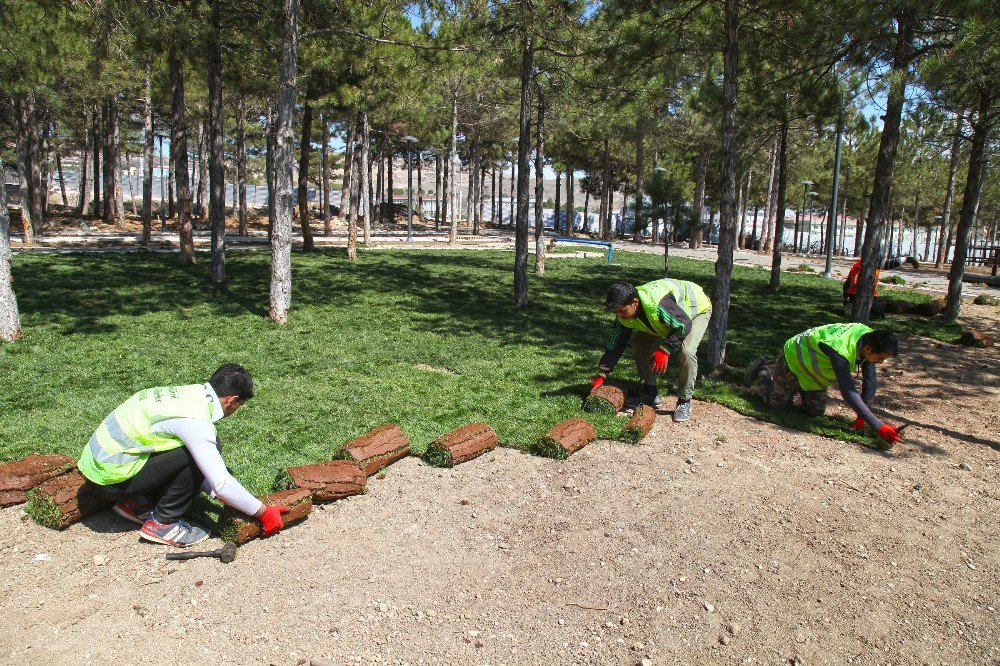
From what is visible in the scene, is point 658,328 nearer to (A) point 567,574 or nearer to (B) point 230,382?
(A) point 567,574

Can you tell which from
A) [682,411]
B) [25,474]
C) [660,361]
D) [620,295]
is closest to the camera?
[25,474]

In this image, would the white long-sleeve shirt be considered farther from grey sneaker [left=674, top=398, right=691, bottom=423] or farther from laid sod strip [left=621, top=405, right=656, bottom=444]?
grey sneaker [left=674, top=398, right=691, bottom=423]

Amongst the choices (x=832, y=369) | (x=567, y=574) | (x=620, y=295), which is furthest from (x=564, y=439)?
(x=832, y=369)

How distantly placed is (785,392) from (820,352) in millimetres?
777

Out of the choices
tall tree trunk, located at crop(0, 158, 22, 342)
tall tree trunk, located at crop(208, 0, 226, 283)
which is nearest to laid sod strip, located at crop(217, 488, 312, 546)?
tall tree trunk, located at crop(0, 158, 22, 342)

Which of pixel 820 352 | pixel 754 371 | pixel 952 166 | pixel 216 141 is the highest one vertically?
pixel 952 166

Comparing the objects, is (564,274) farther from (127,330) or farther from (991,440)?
(991,440)

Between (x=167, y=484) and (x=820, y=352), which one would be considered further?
(x=820, y=352)

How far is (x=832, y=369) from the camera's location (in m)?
6.18

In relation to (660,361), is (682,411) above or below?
below

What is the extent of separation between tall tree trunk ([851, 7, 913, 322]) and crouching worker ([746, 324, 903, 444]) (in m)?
3.19

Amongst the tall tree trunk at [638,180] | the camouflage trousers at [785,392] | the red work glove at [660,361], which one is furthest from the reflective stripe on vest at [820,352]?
the tall tree trunk at [638,180]

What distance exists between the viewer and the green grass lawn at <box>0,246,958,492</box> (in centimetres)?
604

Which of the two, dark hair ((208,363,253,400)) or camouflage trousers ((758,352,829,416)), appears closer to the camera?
dark hair ((208,363,253,400))
